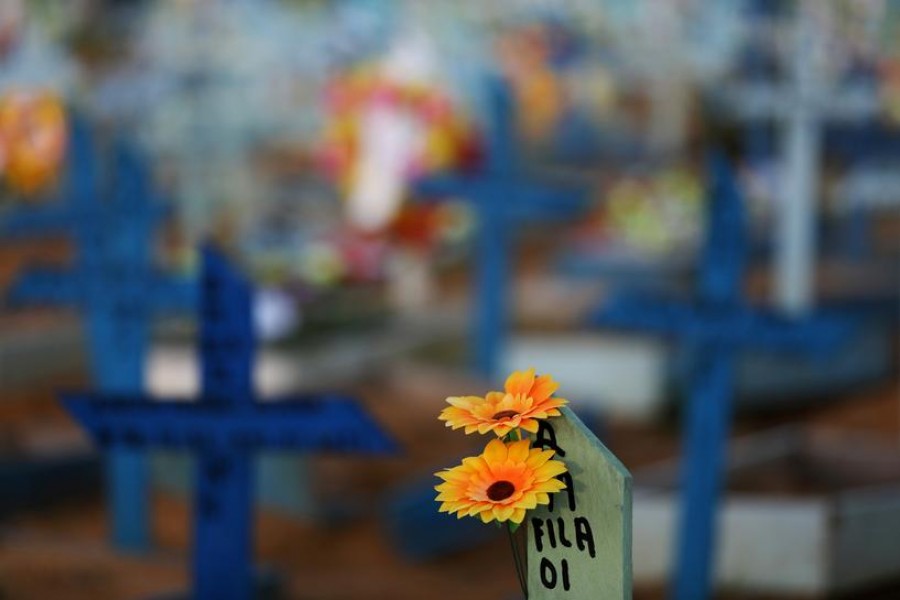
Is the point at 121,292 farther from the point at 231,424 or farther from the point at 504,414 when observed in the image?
the point at 504,414

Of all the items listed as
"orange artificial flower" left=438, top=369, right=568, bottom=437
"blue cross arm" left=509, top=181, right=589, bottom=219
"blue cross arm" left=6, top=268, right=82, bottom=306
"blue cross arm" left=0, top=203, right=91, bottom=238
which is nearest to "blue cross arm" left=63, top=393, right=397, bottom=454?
"orange artificial flower" left=438, top=369, right=568, bottom=437

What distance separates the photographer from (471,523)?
7.55m

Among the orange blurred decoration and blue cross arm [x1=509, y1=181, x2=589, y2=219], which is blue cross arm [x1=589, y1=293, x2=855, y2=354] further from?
the orange blurred decoration

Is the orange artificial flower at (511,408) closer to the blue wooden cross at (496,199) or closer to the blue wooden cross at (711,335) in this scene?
the blue wooden cross at (711,335)

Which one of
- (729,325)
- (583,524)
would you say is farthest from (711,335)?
(583,524)

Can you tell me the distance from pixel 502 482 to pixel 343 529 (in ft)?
17.5

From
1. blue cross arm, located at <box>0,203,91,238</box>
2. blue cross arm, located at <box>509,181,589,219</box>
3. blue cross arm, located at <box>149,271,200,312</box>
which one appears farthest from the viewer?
blue cross arm, located at <box>509,181,589,219</box>

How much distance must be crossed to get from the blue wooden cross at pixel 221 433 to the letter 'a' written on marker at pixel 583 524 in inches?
51.3

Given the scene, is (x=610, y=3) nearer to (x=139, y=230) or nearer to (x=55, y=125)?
(x=55, y=125)

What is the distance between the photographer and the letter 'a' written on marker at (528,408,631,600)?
2.41 meters

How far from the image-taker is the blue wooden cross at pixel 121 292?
19.6 feet

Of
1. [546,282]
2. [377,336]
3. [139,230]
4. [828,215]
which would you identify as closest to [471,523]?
[139,230]

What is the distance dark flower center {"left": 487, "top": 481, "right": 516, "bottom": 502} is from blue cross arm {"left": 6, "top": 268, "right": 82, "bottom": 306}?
369 centimetres

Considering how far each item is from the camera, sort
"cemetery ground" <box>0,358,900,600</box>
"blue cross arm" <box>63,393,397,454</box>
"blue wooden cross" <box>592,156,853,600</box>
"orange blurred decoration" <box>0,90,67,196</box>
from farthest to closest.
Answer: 1. "orange blurred decoration" <box>0,90,67,196</box>
2. "cemetery ground" <box>0,358,900,600</box>
3. "blue wooden cross" <box>592,156,853,600</box>
4. "blue cross arm" <box>63,393,397,454</box>
